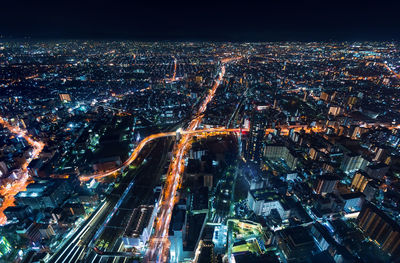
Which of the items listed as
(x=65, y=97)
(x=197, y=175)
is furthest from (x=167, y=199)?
(x=65, y=97)

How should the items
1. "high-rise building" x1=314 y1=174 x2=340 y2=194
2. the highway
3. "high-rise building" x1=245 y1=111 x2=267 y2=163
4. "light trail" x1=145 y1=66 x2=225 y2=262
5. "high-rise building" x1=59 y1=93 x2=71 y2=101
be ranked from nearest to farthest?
the highway
"light trail" x1=145 y1=66 x2=225 y2=262
"high-rise building" x1=314 y1=174 x2=340 y2=194
"high-rise building" x1=245 y1=111 x2=267 y2=163
"high-rise building" x1=59 y1=93 x2=71 y2=101

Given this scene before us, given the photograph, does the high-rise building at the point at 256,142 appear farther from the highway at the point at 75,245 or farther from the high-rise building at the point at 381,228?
the highway at the point at 75,245

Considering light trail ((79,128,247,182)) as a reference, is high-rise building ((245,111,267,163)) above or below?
above

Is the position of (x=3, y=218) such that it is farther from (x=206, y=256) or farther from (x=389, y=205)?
(x=389, y=205)

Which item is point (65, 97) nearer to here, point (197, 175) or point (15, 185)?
point (15, 185)

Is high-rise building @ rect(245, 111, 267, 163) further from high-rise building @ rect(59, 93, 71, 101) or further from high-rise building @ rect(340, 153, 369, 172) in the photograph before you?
high-rise building @ rect(59, 93, 71, 101)

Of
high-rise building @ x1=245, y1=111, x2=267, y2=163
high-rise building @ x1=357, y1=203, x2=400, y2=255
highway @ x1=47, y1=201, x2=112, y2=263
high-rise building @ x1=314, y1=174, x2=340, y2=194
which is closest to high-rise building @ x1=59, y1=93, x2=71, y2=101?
highway @ x1=47, y1=201, x2=112, y2=263

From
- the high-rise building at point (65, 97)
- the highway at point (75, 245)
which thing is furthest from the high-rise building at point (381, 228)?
the high-rise building at point (65, 97)

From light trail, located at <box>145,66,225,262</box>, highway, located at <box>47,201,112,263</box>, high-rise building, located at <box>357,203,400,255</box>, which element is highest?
high-rise building, located at <box>357,203,400,255</box>
